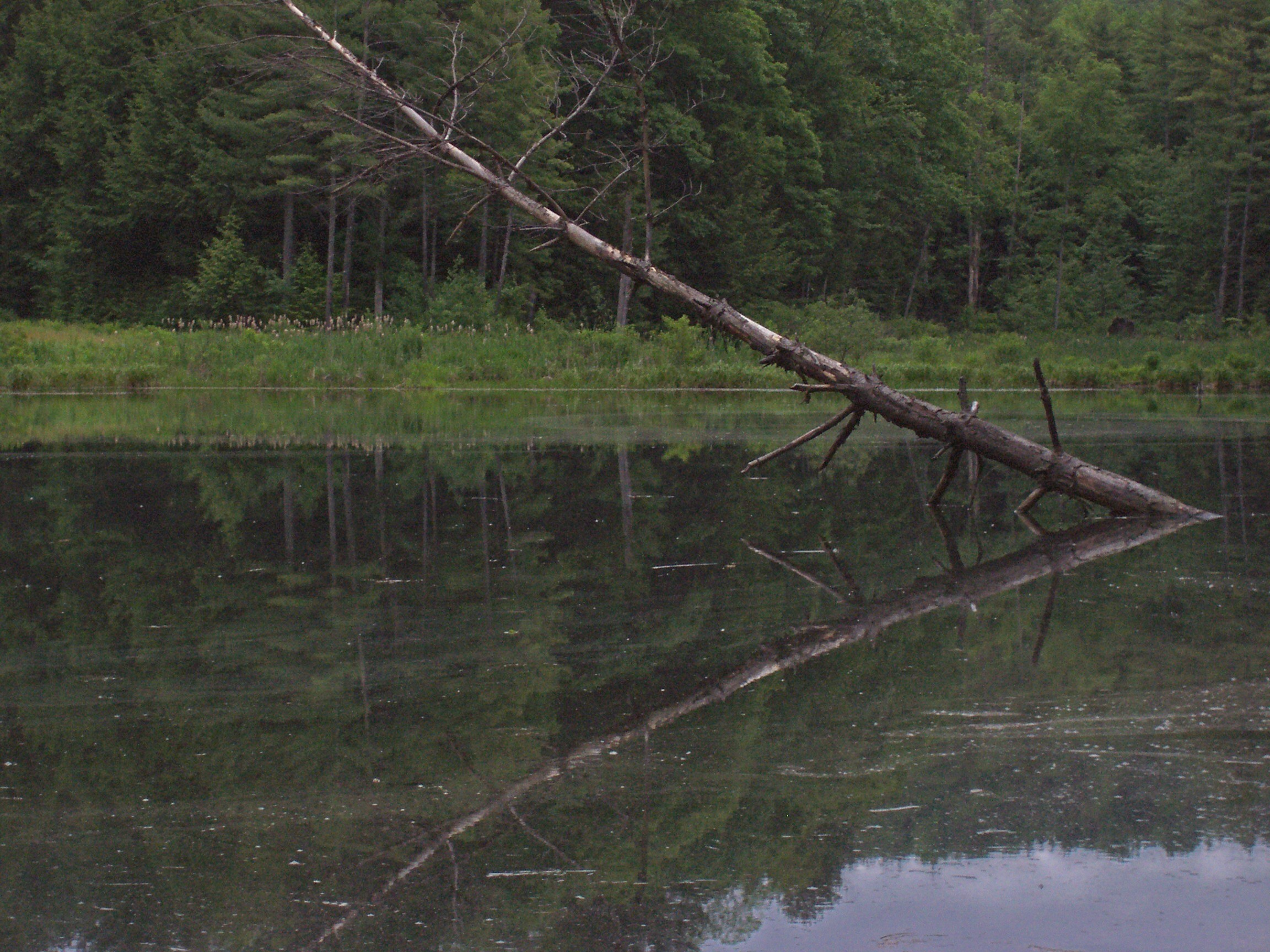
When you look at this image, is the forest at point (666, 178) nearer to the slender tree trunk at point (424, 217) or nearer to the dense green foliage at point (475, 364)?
the slender tree trunk at point (424, 217)

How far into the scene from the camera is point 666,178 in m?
38.9

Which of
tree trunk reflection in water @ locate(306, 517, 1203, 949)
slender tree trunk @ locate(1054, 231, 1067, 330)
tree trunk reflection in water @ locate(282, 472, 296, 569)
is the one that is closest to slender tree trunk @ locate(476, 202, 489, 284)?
tree trunk reflection in water @ locate(282, 472, 296, 569)

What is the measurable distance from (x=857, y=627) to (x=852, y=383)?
A: 411 cm

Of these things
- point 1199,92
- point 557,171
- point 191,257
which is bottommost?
point 191,257

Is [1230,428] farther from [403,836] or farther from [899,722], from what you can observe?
[403,836]

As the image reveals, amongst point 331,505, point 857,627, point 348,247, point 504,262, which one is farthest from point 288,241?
point 857,627

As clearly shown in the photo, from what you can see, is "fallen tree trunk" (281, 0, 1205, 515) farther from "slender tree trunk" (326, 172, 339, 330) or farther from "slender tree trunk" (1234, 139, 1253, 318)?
"slender tree trunk" (1234, 139, 1253, 318)

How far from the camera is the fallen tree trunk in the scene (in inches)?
326

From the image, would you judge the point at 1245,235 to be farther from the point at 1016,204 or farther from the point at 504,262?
the point at 504,262

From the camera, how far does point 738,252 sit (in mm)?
38281

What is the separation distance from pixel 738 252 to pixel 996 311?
73.1 feet

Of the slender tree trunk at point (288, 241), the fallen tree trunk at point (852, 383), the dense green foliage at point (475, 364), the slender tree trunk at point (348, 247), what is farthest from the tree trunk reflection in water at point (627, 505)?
the slender tree trunk at point (288, 241)

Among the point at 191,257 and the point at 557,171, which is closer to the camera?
the point at 557,171

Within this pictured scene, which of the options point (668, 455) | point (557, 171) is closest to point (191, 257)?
point (557, 171)
